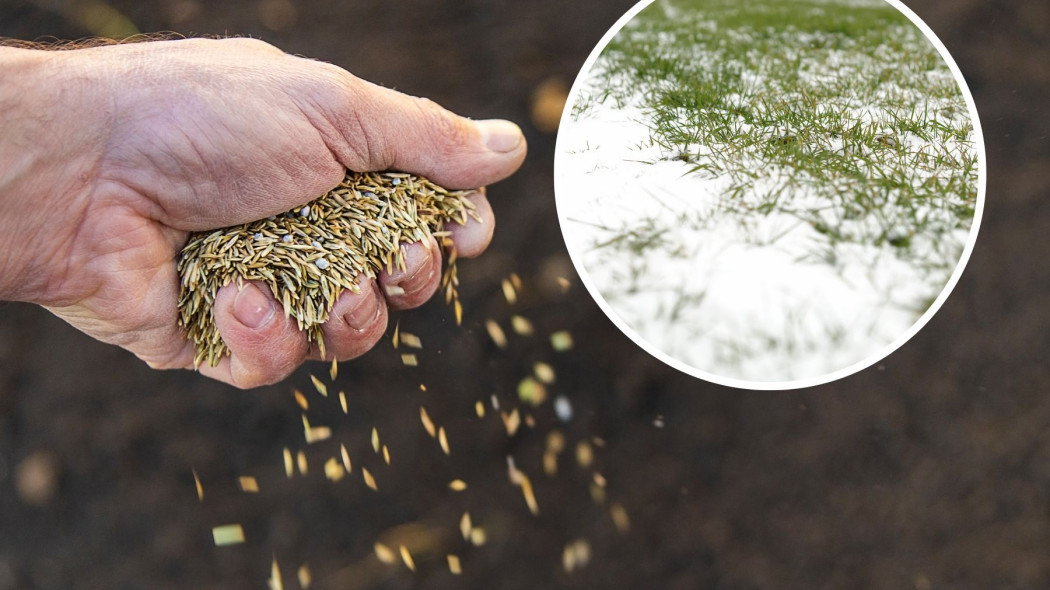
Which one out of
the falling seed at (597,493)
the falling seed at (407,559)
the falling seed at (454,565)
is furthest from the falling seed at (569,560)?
the falling seed at (407,559)

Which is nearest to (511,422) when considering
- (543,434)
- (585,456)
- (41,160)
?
(543,434)

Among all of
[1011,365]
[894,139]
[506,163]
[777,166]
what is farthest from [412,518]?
[1011,365]

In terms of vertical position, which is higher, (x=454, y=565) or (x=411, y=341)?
(x=411, y=341)

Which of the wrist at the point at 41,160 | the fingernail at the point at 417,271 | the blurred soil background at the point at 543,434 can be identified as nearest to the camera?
the wrist at the point at 41,160

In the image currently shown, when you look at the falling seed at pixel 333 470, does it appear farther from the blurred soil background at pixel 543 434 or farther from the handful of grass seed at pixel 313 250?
the handful of grass seed at pixel 313 250

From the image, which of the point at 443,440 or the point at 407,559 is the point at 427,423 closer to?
the point at 443,440
